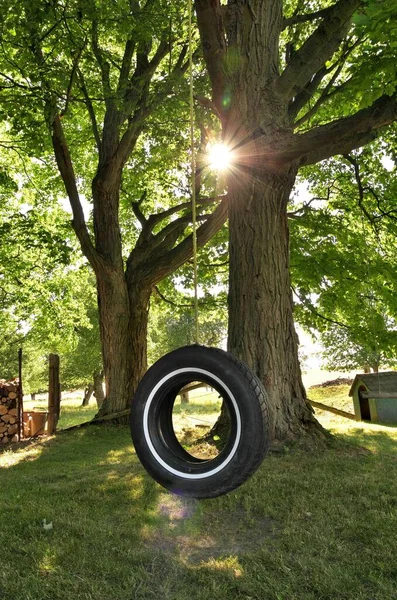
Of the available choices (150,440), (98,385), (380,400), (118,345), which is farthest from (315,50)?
(98,385)

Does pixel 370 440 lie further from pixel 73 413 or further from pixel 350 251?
pixel 73 413

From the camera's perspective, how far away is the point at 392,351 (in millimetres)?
10789

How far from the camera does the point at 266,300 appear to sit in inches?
250

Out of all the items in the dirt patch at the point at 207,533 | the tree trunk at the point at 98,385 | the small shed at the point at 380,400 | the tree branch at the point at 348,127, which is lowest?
the dirt patch at the point at 207,533

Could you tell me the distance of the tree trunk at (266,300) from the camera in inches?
248

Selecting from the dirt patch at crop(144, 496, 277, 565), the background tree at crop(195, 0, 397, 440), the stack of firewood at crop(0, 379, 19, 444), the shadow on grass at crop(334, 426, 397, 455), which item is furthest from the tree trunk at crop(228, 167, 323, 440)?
the stack of firewood at crop(0, 379, 19, 444)

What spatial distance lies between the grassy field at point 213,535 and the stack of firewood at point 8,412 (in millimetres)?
6712

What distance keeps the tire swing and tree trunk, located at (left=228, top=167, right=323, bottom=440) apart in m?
3.73

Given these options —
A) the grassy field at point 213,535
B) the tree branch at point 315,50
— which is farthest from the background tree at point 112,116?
the grassy field at point 213,535

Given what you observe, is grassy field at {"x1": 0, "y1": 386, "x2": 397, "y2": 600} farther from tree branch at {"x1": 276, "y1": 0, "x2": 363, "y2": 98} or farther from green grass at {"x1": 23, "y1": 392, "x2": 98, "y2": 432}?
green grass at {"x1": 23, "y1": 392, "x2": 98, "y2": 432}

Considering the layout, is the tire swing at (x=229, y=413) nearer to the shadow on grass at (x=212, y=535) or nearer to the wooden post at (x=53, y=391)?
the shadow on grass at (x=212, y=535)

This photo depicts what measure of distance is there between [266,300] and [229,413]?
13.2ft

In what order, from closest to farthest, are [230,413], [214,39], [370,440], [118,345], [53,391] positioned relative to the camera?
1. [230,413]
2. [214,39]
3. [370,440]
4. [118,345]
5. [53,391]

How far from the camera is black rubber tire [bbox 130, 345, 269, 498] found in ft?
7.77
